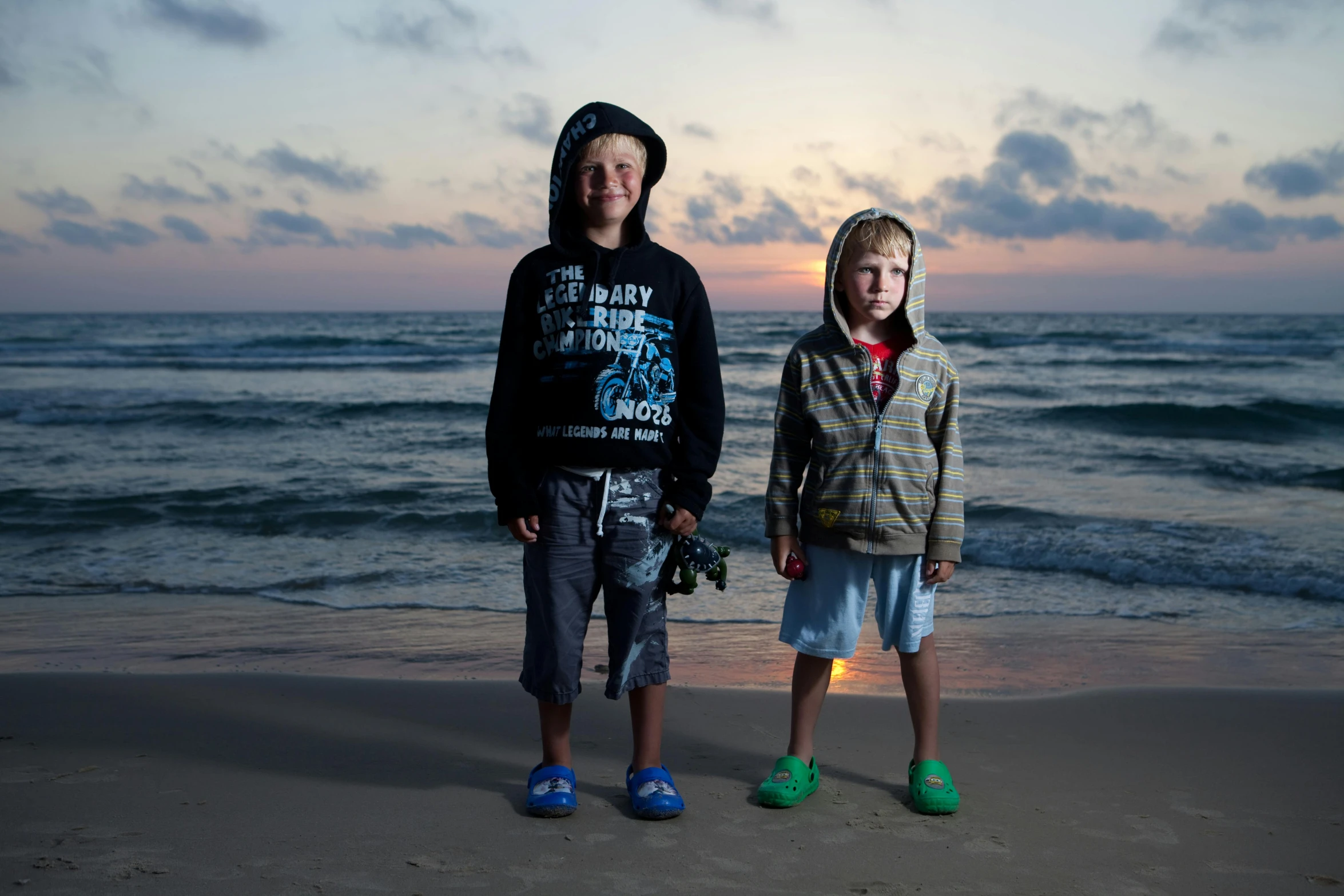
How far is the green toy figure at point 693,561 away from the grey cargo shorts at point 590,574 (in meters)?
0.04

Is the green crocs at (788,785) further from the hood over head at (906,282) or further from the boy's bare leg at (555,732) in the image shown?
the hood over head at (906,282)

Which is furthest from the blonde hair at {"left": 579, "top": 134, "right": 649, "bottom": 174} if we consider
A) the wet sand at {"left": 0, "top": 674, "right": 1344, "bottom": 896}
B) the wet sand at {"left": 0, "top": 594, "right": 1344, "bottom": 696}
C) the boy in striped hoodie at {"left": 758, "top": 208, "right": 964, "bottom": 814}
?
the wet sand at {"left": 0, "top": 594, "right": 1344, "bottom": 696}

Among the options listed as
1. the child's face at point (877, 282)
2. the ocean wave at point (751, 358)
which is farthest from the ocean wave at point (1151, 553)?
the ocean wave at point (751, 358)

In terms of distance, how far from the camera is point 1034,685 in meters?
4.16

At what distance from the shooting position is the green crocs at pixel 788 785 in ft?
9.12

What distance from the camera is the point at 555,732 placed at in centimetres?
281

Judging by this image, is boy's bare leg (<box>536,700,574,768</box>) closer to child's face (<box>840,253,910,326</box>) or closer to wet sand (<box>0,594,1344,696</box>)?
wet sand (<box>0,594,1344,696</box>)

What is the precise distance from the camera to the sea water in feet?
19.8

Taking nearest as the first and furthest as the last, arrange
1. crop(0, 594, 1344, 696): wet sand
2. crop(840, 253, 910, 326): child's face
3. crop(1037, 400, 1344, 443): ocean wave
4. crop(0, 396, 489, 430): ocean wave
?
crop(840, 253, 910, 326): child's face < crop(0, 594, 1344, 696): wet sand < crop(0, 396, 489, 430): ocean wave < crop(1037, 400, 1344, 443): ocean wave

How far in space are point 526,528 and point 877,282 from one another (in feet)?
3.97

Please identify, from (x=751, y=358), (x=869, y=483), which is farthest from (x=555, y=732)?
(x=751, y=358)

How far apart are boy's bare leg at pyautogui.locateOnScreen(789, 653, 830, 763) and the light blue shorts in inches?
3.3

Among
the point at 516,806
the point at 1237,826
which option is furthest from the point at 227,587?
the point at 1237,826

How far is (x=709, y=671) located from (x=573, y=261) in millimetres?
2277
